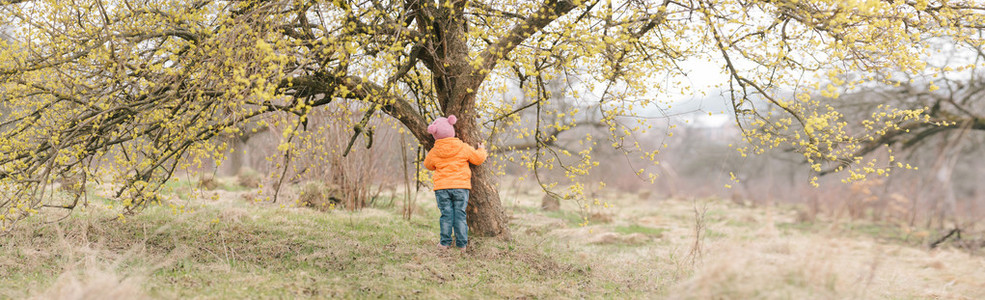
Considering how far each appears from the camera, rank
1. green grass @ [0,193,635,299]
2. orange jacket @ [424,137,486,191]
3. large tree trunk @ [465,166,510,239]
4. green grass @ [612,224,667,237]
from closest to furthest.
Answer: green grass @ [0,193,635,299], orange jacket @ [424,137,486,191], large tree trunk @ [465,166,510,239], green grass @ [612,224,667,237]

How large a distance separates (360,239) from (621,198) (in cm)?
1492

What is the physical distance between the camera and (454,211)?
550cm

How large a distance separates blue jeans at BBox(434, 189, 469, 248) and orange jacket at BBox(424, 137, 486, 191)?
75 millimetres

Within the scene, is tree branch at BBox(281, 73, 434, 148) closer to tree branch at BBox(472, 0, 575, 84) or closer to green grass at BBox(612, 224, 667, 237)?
tree branch at BBox(472, 0, 575, 84)

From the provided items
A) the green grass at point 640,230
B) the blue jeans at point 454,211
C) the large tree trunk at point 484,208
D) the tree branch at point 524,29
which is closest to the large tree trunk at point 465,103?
the large tree trunk at point 484,208

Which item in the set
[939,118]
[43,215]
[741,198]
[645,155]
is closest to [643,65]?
[645,155]

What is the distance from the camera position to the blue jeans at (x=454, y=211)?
5.43m

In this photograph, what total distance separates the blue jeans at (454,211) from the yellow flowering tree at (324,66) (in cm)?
55

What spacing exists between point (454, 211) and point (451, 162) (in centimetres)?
50

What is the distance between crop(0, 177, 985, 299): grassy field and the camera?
10.4ft

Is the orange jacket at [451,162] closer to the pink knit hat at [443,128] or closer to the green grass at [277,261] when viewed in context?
the pink knit hat at [443,128]

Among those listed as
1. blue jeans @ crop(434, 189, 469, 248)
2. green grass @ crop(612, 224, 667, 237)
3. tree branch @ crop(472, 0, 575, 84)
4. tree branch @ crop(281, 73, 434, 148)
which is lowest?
green grass @ crop(612, 224, 667, 237)

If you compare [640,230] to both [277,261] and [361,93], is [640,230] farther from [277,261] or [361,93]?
[277,261]

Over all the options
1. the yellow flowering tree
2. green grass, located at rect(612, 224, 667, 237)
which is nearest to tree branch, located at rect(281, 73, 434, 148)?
the yellow flowering tree
